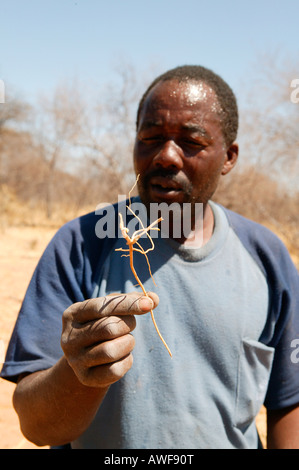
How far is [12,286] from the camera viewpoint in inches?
279

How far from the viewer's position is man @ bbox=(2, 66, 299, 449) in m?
1.45

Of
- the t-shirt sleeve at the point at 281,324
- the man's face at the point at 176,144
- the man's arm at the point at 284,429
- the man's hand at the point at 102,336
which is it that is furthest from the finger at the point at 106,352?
the man's arm at the point at 284,429

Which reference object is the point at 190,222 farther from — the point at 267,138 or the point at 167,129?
the point at 267,138

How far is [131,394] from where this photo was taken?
1470mm

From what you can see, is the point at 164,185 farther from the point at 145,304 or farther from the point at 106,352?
the point at 106,352

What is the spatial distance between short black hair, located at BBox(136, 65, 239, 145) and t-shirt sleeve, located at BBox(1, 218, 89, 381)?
2.25 feet

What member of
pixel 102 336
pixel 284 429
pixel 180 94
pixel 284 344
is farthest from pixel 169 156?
pixel 284 429

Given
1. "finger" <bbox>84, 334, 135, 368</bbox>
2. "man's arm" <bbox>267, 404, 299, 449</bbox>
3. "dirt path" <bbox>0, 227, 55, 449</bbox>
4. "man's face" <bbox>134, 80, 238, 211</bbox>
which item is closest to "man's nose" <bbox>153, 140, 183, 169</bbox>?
"man's face" <bbox>134, 80, 238, 211</bbox>

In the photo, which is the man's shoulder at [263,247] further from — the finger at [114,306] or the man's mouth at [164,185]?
the finger at [114,306]

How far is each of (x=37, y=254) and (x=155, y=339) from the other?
896cm

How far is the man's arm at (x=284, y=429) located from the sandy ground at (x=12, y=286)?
184cm

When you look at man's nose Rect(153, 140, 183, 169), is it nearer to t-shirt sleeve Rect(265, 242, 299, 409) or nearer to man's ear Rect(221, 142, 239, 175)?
man's ear Rect(221, 142, 239, 175)
